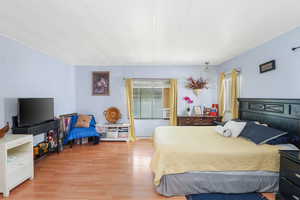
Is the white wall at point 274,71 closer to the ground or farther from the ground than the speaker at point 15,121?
farther from the ground

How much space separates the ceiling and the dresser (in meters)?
1.66

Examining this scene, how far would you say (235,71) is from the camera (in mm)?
3564

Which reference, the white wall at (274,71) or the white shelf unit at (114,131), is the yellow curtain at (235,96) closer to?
the white wall at (274,71)

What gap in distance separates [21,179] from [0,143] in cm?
66

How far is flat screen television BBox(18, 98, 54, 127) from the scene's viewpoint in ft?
8.89

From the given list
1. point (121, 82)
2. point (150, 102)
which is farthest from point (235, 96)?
point (121, 82)

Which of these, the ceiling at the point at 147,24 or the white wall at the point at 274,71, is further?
the white wall at the point at 274,71

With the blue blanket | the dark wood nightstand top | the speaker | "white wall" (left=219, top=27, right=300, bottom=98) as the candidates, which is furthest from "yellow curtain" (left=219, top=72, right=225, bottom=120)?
the speaker

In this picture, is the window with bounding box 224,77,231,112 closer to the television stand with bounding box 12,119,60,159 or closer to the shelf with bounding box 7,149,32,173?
the television stand with bounding box 12,119,60,159

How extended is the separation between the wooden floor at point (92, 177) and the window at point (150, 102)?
1.48 m

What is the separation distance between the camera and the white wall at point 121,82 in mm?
4797

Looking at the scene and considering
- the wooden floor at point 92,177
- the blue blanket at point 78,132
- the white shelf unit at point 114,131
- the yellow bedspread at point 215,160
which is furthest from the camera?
the white shelf unit at point 114,131

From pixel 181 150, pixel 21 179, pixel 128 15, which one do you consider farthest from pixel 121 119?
pixel 128 15

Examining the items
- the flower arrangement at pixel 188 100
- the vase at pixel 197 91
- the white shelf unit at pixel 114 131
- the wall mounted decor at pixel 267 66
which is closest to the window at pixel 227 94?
the vase at pixel 197 91
